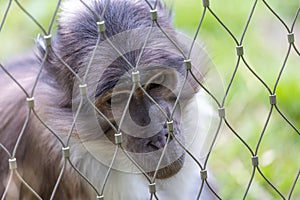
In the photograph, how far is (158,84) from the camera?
270cm

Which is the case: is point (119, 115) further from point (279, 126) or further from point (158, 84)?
point (279, 126)

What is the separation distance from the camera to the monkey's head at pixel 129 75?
2.64 m

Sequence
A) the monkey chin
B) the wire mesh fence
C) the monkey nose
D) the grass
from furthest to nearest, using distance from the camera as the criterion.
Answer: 1. the grass
2. the monkey chin
3. the monkey nose
4. the wire mesh fence

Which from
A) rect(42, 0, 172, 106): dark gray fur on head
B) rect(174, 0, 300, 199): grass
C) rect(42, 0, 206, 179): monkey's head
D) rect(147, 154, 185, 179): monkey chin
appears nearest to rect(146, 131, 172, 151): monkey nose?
rect(42, 0, 206, 179): monkey's head

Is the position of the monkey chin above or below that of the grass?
below

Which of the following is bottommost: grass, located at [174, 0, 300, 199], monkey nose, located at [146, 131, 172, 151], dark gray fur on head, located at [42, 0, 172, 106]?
monkey nose, located at [146, 131, 172, 151]

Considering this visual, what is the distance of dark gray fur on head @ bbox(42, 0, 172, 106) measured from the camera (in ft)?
8.81

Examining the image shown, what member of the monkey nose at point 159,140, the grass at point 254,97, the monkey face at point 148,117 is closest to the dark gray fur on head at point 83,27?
the monkey face at point 148,117

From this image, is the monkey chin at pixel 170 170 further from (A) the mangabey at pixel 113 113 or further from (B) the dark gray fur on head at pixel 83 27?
(B) the dark gray fur on head at pixel 83 27

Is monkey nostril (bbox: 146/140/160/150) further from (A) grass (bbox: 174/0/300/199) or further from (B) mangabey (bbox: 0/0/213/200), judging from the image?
(A) grass (bbox: 174/0/300/199)

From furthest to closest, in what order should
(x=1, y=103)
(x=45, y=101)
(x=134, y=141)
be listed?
(x=1, y=103) → (x=45, y=101) → (x=134, y=141)

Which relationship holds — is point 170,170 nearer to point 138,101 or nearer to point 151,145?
point 151,145

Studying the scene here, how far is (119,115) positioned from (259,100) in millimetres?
1317

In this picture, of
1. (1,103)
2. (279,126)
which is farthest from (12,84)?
(279,126)
